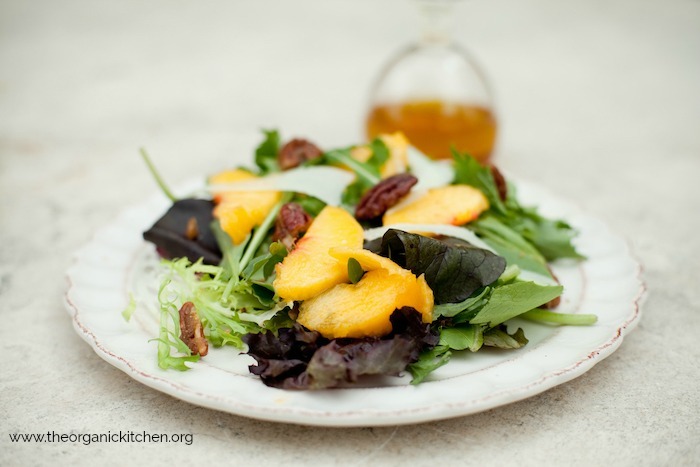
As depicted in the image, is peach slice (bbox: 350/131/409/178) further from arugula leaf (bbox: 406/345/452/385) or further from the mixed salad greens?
arugula leaf (bbox: 406/345/452/385)

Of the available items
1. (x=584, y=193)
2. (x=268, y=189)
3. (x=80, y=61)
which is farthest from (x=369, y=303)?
(x=80, y=61)

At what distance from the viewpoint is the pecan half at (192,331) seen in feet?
7.19

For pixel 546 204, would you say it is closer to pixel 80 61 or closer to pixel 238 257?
pixel 238 257

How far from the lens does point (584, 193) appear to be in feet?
12.7

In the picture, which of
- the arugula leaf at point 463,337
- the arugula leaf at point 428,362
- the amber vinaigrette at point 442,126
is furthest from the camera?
Answer: the amber vinaigrette at point 442,126

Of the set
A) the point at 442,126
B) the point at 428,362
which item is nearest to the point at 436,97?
the point at 442,126

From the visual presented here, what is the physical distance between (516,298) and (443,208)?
480 mm

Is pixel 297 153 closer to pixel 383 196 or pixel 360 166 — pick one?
pixel 360 166

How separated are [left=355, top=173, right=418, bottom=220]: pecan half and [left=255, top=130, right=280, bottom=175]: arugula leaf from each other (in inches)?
21.6

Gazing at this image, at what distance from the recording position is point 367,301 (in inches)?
83.7

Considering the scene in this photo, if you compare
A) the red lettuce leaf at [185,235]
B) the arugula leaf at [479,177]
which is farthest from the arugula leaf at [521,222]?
the red lettuce leaf at [185,235]

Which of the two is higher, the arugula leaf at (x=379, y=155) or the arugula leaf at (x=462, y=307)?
the arugula leaf at (x=379, y=155)

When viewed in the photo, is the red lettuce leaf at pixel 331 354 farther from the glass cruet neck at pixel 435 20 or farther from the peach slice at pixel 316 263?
the glass cruet neck at pixel 435 20

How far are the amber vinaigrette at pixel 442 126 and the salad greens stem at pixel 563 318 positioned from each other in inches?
54.0
